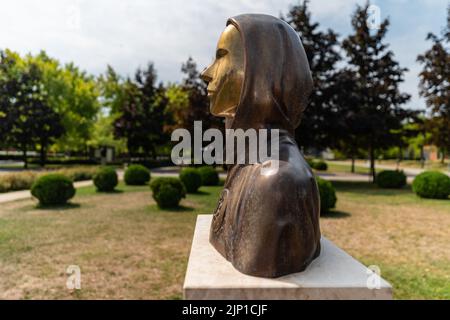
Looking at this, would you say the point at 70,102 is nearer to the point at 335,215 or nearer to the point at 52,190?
the point at 52,190

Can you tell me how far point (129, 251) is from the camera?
20.6 feet

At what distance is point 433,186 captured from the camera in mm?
13188

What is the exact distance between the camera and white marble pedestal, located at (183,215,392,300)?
2.38 meters

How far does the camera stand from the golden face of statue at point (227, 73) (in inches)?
123

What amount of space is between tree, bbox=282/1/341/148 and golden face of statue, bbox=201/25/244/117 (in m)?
13.9

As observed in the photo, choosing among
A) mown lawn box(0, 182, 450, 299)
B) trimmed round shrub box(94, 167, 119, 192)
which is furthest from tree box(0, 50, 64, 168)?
mown lawn box(0, 182, 450, 299)

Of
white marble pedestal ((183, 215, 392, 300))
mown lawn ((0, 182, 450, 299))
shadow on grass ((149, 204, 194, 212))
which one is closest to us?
white marble pedestal ((183, 215, 392, 300))

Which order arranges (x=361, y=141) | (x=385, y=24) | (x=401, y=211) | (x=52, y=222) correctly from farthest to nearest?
(x=361, y=141), (x=385, y=24), (x=401, y=211), (x=52, y=222)

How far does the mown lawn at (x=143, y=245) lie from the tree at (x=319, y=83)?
6.09m

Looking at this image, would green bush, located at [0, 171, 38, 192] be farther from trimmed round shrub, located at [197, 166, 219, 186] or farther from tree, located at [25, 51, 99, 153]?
tree, located at [25, 51, 99, 153]

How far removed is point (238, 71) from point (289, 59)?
47 cm

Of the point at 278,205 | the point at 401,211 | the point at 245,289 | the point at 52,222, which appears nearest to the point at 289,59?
the point at 278,205

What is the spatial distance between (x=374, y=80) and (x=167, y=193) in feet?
50.6
